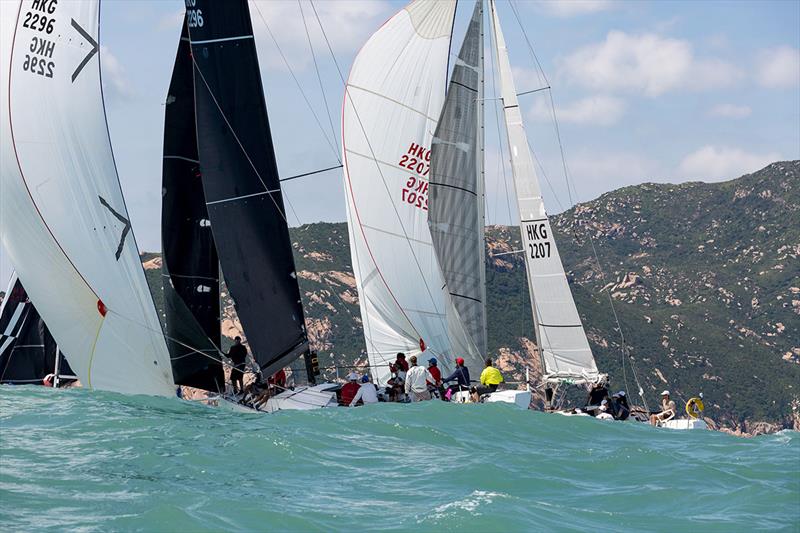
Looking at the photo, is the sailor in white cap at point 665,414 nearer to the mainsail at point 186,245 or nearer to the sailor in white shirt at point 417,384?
the sailor in white shirt at point 417,384

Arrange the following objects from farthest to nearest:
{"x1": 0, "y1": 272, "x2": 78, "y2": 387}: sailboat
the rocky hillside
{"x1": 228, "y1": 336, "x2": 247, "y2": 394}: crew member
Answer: the rocky hillside
{"x1": 0, "y1": 272, "x2": 78, "y2": 387}: sailboat
{"x1": 228, "y1": 336, "x2": 247, "y2": 394}: crew member

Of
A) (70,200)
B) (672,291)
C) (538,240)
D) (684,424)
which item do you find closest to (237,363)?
(70,200)

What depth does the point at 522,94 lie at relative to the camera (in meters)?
28.8

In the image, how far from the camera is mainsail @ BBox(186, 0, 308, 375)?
2031 centimetres

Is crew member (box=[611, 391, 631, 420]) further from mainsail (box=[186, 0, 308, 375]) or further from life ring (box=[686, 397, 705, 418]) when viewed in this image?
mainsail (box=[186, 0, 308, 375])

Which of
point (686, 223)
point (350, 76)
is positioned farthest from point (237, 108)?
point (686, 223)

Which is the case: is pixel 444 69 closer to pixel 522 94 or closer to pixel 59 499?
pixel 522 94

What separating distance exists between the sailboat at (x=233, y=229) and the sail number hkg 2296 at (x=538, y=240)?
829 cm

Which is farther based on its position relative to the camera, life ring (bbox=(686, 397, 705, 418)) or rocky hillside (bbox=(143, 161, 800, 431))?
rocky hillside (bbox=(143, 161, 800, 431))

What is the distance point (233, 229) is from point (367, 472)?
7.37 meters

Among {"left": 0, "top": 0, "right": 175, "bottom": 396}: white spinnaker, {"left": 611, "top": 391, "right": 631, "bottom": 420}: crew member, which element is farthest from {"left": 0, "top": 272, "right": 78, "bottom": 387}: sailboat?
{"left": 611, "top": 391, "right": 631, "bottom": 420}: crew member

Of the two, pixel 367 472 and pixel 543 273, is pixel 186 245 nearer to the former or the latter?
pixel 367 472

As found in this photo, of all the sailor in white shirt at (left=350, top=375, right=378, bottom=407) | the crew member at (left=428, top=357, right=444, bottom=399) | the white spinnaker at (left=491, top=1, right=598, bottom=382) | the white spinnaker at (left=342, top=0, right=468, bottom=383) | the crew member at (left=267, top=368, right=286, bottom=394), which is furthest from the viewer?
the white spinnaker at (left=491, top=1, right=598, bottom=382)

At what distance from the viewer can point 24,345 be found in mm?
28391
